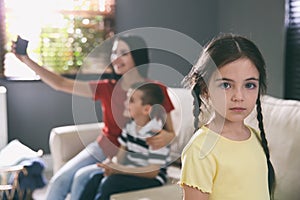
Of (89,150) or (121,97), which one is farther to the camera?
(89,150)

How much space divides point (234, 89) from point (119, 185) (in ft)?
3.01

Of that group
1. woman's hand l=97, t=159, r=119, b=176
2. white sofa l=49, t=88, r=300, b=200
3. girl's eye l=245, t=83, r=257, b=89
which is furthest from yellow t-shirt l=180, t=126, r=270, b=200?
woman's hand l=97, t=159, r=119, b=176

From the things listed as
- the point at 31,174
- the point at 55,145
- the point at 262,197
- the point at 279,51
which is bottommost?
the point at 31,174

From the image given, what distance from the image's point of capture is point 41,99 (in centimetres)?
320

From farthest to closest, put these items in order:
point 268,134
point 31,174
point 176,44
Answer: point 31,174
point 268,134
point 176,44

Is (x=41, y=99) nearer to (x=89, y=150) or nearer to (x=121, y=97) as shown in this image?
(x=89, y=150)

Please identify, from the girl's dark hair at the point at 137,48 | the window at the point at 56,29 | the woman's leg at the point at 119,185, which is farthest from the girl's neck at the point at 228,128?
the window at the point at 56,29

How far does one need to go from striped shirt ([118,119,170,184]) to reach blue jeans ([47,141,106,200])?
10.5 inches

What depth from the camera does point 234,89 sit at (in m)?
0.84

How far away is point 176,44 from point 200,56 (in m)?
0.14

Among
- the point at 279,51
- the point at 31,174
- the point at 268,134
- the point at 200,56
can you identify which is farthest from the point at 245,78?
the point at 279,51

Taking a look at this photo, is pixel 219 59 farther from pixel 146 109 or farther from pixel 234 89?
pixel 146 109

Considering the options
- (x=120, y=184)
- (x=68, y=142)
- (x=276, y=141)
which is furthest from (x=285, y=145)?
(x=68, y=142)

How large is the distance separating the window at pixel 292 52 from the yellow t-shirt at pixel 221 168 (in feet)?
7.68
